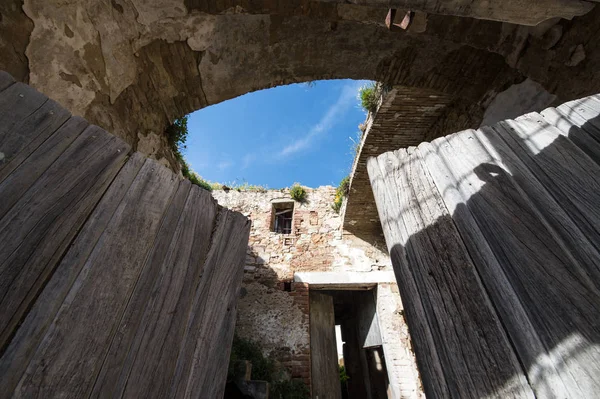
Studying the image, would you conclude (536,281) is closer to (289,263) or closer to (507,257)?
(507,257)

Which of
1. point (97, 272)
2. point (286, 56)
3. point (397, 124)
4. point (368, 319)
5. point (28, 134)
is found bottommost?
point (97, 272)

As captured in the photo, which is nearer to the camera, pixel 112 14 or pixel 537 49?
pixel 112 14

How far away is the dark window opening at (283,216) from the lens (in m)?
7.26

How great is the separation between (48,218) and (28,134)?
38 cm

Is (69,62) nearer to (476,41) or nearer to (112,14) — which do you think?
(112,14)

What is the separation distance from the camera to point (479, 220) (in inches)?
46.8

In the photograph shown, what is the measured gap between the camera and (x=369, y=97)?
4527mm

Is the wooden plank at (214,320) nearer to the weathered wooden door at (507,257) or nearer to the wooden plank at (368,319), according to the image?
the weathered wooden door at (507,257)

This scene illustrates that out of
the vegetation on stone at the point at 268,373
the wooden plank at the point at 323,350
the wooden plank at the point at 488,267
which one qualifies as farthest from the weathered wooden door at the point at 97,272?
the wooden plank at the point at 323,350

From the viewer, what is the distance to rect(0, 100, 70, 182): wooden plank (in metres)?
1.04

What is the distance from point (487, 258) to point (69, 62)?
275 cm

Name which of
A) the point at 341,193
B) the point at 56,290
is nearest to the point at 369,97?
the point at 341,193

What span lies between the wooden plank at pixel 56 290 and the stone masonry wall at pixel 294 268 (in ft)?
15.2

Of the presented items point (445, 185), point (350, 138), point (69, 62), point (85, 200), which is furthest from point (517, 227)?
point (350, 138)
